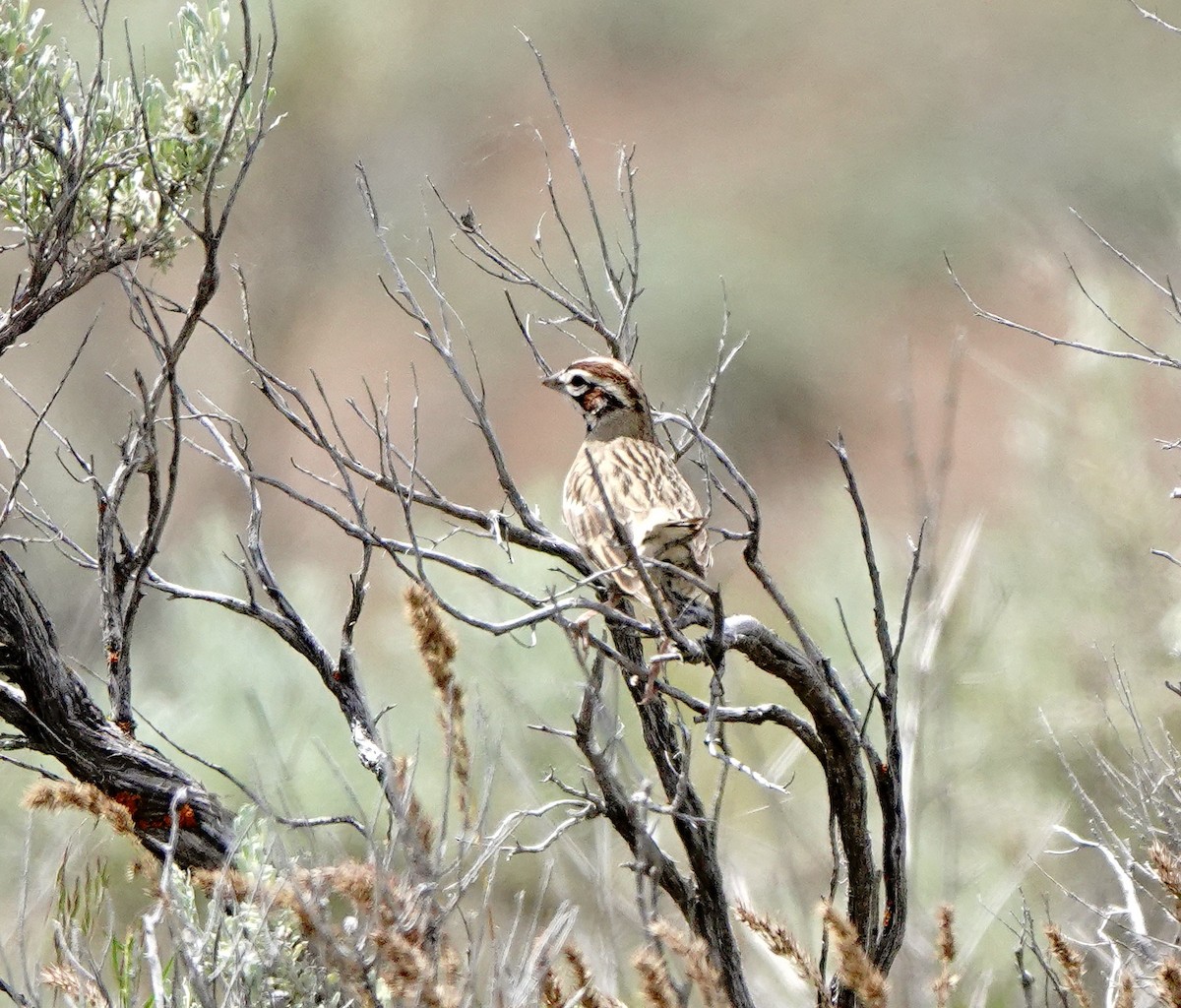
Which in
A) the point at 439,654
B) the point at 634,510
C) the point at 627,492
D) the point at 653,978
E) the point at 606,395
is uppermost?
the point at 606,395

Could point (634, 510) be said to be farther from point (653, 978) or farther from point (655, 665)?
point (653, 978)

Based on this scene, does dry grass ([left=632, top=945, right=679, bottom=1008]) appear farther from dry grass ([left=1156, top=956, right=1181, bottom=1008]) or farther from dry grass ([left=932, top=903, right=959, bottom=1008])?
dry grass ([left=1156, top=956, right=1181, bottom=1008])

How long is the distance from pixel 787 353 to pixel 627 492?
20626mm

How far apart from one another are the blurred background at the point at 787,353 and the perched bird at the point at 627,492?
33 cm

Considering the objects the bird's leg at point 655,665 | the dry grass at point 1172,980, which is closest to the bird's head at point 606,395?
the bird's leg at point 655,665

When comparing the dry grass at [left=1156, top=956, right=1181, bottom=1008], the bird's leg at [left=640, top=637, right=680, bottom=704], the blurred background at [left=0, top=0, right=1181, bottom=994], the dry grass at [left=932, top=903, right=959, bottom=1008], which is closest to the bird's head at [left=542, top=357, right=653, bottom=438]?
the blurred background at [left=0, top=0, right=1181, bottom=994]

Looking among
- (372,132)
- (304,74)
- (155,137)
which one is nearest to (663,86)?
(372,132)

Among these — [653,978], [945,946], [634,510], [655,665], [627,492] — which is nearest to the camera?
[653,978]

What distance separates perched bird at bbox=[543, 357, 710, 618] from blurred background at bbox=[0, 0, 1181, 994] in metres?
0.33

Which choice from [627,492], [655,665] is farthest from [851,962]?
[627,492]

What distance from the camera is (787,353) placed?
980 inches

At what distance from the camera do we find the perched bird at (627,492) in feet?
13.4

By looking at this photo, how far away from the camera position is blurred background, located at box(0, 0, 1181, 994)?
760cm

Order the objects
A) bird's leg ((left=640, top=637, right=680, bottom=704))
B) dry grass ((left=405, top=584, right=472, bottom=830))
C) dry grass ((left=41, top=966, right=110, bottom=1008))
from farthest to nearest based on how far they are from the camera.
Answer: bird's leg ((left=640, top=637, right=680, bottom=704)) < dry grass ((left=41, top=966, right=110, bottom=1008)) < dry grass ((left=405, top=584, right=472, bottom=830))
